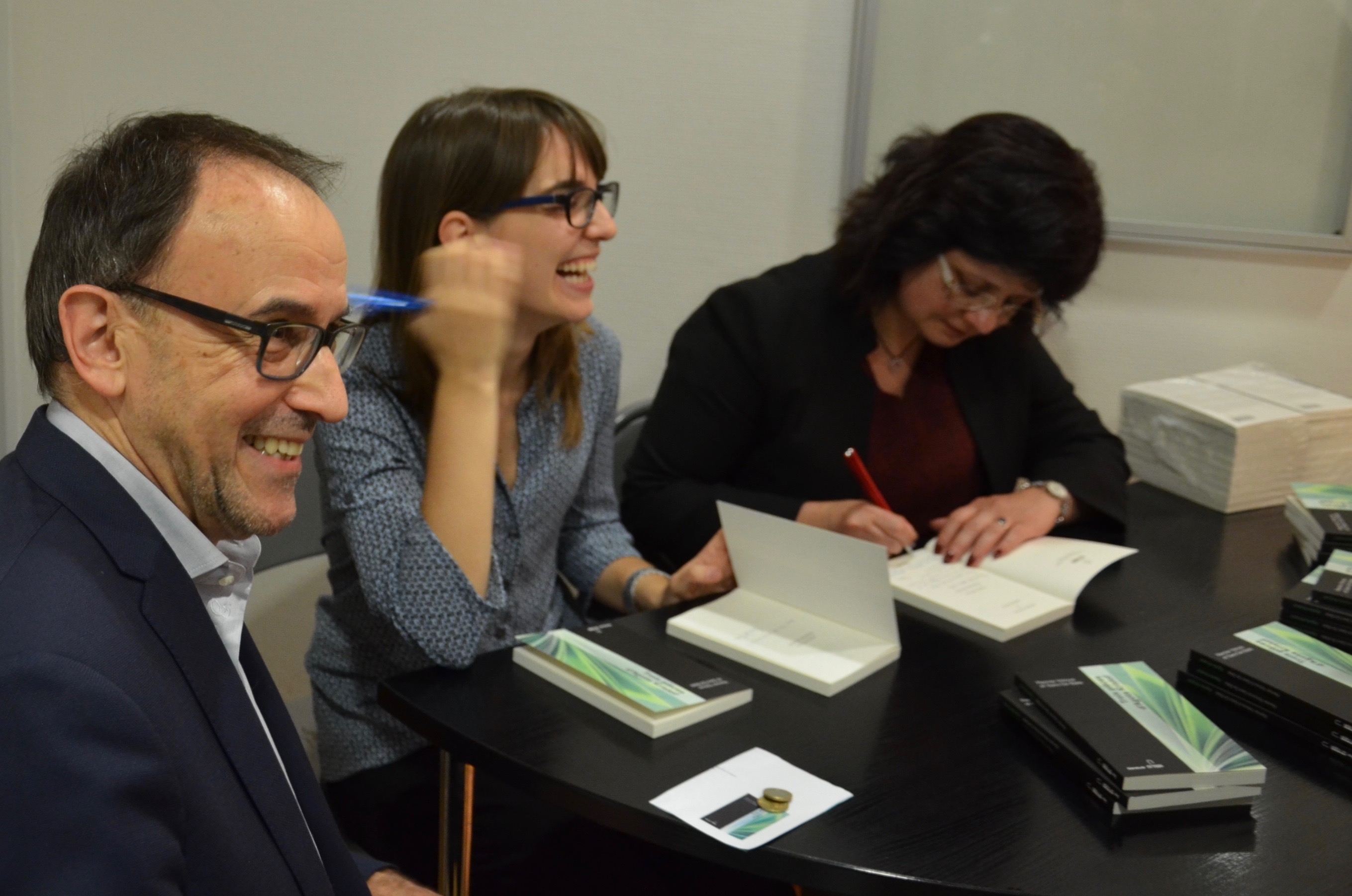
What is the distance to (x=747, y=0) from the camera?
Result: 111 inches

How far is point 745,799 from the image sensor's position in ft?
4.02

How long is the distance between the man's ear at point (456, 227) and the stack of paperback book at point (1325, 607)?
1295mm

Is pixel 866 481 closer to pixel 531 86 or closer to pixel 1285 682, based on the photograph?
pixel 1285 682

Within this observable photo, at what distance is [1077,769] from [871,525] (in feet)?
2.28

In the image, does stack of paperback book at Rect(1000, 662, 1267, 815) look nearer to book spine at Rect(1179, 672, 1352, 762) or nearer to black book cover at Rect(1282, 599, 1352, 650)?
A: book spine at Rect(1179, 672, 1352, 762)

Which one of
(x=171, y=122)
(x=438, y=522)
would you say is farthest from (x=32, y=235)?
(x=171, y=122)

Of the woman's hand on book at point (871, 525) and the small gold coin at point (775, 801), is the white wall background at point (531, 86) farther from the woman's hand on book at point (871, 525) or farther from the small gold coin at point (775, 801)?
the small gold coin at point (775, 801)

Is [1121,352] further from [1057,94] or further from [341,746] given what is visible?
[341,746]

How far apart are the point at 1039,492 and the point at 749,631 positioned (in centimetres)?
81

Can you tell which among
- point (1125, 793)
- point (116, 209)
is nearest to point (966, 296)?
point (1125, 793)

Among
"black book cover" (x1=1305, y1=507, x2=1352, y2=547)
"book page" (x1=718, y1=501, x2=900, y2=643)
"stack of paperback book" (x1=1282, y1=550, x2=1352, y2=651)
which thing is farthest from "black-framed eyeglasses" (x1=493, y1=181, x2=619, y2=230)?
"black book cover" (x1=1305, y1=507, x2=1352, y2=547)

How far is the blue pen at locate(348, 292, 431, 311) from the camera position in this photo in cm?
176

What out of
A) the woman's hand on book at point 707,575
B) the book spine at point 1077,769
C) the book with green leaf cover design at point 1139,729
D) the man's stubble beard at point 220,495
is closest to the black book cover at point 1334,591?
the book with green leaf cover design at point 1139,729

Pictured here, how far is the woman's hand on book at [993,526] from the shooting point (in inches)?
77.5
